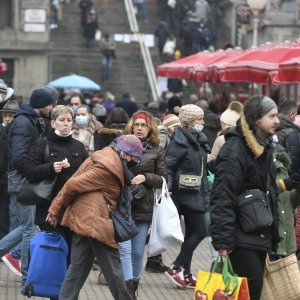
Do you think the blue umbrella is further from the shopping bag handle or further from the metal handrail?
the shopping bag handle

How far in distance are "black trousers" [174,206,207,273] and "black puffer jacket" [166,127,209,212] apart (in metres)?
0.10

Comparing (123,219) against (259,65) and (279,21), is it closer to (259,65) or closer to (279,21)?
(259,65)

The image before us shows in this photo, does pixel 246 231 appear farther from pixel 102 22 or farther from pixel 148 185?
pixel 102 22

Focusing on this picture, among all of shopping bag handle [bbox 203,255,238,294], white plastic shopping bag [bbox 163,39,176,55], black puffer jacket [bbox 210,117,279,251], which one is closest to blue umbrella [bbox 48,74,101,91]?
white plastic shopping bag [bbox 163,39,176,55]

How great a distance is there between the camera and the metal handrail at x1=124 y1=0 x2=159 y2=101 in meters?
42.6

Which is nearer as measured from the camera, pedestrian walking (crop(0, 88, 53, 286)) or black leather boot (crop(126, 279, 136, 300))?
black leather boot (crop(126, 279, 136, 300))

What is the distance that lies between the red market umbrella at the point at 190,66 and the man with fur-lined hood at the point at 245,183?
21.8 metres

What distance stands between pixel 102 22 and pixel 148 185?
3579 cm

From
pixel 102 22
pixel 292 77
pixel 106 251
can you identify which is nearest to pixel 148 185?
pixel 106 251

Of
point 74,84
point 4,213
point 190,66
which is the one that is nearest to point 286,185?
point 4,213

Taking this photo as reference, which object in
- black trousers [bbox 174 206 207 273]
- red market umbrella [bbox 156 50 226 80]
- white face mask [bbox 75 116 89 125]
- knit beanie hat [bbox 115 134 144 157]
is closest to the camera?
knit beanie hat [bbox 115 134 144 157]

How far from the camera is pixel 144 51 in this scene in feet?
145

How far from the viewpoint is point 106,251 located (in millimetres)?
10219

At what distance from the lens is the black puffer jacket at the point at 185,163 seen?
534 inches
